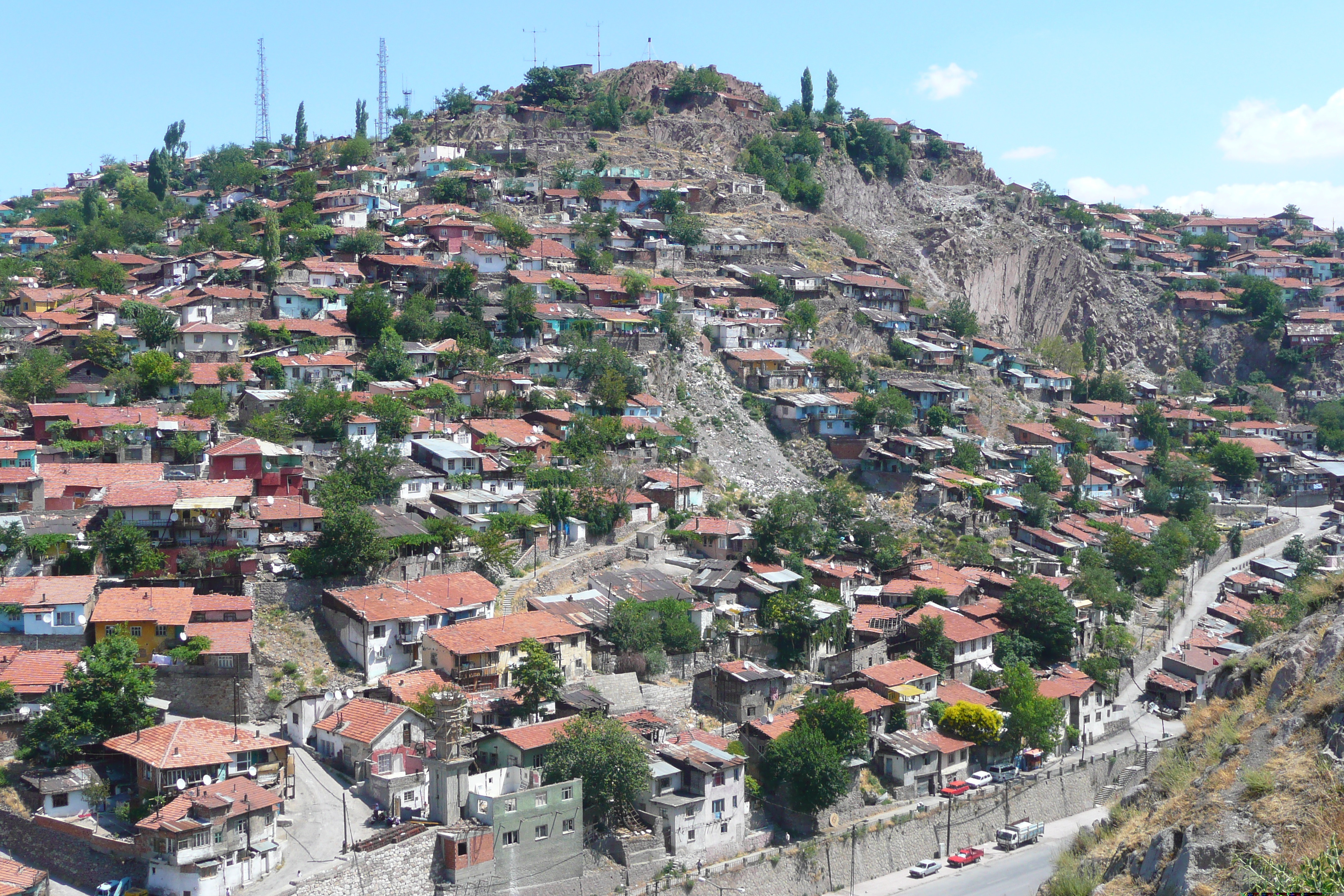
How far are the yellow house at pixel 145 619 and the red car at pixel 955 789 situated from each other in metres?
15.2

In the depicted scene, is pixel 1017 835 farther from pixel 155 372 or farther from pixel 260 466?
pixel 155 372

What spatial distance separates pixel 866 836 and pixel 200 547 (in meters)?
14.1

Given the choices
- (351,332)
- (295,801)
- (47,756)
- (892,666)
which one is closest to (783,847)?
(892,666)

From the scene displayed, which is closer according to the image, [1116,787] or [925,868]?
[925,868]

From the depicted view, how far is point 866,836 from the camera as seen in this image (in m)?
24.9

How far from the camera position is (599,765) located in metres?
22.2

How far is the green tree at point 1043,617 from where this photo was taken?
33.7 m

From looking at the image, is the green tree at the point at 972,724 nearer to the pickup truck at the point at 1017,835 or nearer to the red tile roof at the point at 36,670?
the pickup truck at the point at 1017,835

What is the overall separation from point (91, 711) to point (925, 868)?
15.1 m

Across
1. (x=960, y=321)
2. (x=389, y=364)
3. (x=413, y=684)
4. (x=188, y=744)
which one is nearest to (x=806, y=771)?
(x=413, y=684)

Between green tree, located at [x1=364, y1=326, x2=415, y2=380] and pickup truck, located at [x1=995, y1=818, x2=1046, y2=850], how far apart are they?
20.5m

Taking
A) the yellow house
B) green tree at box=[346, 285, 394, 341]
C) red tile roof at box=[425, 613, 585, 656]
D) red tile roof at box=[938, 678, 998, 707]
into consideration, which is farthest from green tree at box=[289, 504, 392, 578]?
green tree at box=[346, 285, 394, 341]

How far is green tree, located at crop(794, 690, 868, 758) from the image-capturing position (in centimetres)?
2555

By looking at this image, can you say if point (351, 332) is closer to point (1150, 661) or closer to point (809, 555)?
point (809, 555)
